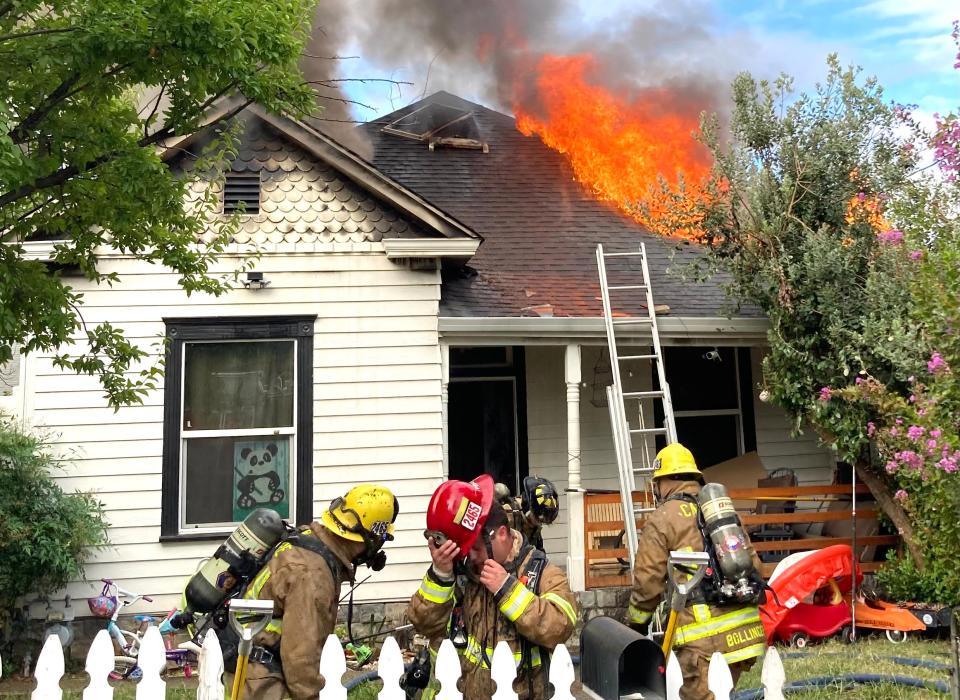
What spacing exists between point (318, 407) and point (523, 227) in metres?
3.99

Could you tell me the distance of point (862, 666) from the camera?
638 centimetres

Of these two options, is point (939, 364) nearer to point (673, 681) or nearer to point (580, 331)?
point (673, 681)

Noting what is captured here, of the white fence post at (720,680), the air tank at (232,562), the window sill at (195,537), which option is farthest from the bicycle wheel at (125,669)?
the white fence post at (720,680)

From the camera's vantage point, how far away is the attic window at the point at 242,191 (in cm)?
833

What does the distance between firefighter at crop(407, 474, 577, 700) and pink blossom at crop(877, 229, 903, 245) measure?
565cm

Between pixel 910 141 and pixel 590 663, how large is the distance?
6974mm

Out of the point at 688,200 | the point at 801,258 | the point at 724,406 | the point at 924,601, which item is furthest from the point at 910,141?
the point at 924,601

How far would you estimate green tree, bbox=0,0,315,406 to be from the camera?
4.33m

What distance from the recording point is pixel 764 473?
9773mm

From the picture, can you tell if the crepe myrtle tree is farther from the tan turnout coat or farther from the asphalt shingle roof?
the tan turnout coat

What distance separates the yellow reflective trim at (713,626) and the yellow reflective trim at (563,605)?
0.95 metres

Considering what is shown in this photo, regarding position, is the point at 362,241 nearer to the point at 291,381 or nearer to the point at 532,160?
the point at 291,381

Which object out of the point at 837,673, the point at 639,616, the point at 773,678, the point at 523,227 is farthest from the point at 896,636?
the point at 523,227

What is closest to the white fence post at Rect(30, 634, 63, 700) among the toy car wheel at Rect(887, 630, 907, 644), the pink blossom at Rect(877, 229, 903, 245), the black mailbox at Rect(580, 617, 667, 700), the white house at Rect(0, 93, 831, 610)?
the black mailbox at Rect(580, 617, 667, 700)
